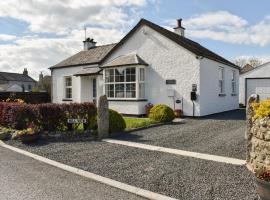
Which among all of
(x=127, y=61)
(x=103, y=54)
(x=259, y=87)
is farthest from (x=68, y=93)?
(x=259, y=87)

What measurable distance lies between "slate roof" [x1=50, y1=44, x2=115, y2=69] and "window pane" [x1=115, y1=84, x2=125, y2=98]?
3.87 m

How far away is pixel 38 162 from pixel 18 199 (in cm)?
288

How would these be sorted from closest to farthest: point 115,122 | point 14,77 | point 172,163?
point 172,163, point 115,122, point 14,77

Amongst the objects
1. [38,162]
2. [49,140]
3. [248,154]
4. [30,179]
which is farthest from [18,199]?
[49,140]

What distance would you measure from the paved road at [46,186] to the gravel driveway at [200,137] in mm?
3738

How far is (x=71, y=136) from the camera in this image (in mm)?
11359

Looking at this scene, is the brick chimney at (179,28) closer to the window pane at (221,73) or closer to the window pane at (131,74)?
the window pane at (221,73)

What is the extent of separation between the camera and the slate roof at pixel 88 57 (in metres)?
23.0

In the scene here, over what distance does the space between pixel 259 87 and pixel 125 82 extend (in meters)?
12.2

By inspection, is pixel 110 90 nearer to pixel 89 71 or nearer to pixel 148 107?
pixel 148 107

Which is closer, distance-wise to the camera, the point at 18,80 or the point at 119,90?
the point at 119,90

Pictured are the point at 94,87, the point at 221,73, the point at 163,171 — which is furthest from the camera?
the point at 94,87

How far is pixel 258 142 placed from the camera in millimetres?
6398

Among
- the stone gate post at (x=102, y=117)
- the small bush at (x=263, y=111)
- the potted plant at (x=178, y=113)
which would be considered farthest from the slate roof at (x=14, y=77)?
the small bush at (x=263, y=111)
